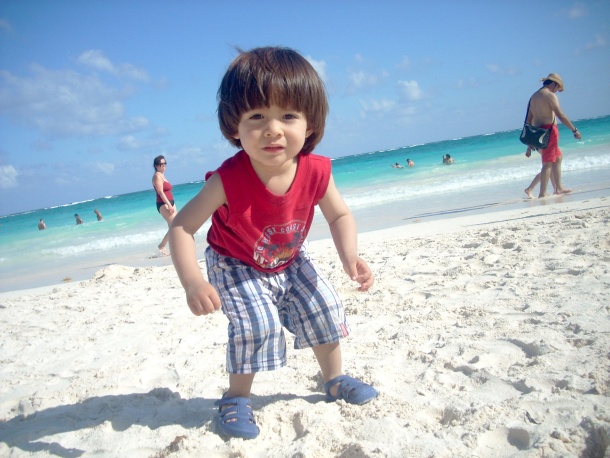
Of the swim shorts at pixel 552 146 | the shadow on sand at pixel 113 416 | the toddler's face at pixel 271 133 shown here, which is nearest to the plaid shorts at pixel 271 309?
the shadow on sand at pixel 113 416

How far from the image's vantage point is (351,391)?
73.9 inches

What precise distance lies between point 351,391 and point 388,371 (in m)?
0.31

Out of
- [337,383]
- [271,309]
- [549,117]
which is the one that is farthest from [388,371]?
[549,117]

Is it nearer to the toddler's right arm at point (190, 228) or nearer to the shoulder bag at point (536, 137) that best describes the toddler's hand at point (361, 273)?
the toddler's right arm at point (190, 228)

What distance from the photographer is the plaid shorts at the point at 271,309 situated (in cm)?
182

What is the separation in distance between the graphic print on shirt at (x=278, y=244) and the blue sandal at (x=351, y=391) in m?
0.56

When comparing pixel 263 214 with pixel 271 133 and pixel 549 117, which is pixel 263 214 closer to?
pixel 271 133

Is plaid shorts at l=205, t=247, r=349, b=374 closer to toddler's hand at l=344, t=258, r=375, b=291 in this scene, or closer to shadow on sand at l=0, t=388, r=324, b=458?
toddler's hand at l=344, t=258, r=375, b=291

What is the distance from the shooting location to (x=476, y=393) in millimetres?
1809

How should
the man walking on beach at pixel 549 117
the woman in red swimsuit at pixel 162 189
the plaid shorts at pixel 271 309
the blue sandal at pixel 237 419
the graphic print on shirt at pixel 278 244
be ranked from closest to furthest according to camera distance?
the blue sandal at pixel 237 419 → the plaid shorts at pixel 271 309 → the graphic print on shirt at pixel 278 244 → the man walking on beach at pixel 549 117 → the woman in red swimsuit at pixel 162 189

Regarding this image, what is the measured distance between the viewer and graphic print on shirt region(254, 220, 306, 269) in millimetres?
1943

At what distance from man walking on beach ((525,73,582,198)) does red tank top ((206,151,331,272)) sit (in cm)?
562

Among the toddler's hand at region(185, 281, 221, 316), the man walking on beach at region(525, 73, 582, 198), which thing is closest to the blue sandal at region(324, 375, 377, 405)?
the toddler's hand at region(185, 281, 221, 316)

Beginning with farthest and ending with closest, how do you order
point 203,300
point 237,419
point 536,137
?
point 536,137 < point 237,419 < point 203,300
